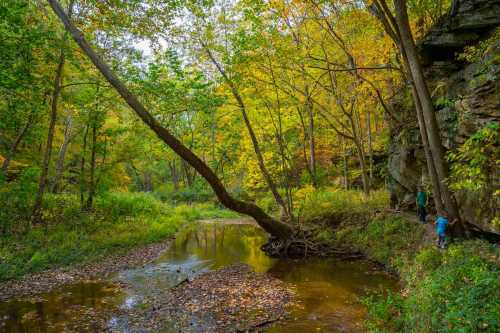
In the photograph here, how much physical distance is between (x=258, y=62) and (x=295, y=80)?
4.03 m

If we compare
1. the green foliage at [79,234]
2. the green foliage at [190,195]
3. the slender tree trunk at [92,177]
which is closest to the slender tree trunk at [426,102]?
the green foliage at [79,234]

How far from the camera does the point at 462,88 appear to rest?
412 inches

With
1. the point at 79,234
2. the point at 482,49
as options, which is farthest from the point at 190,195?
the point at 482,49

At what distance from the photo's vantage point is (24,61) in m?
12.6

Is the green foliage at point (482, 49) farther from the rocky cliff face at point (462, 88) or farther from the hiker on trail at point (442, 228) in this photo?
the hiker on trail at point (442, 228)

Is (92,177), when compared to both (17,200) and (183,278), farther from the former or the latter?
(183,278)

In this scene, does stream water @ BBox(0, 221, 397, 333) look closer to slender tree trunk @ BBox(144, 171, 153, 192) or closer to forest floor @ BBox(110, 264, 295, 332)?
forest floor @ BBox(110, 264, 295, 332)

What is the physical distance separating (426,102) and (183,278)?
33.7 feet

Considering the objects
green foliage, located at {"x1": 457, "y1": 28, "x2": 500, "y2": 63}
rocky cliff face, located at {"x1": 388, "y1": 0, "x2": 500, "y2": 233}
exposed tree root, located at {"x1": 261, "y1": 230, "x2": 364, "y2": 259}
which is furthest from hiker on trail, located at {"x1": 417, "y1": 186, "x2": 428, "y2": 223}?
green foliage, located at {"x1": 457, "y1": 28, "x2": 500, "y2": 63}

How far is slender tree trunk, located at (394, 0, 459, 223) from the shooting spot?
931cm

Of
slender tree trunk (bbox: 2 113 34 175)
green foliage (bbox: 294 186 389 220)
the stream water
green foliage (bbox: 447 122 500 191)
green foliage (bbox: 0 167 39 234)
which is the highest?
slender tree trunk (bbox: 2 113 34 175)

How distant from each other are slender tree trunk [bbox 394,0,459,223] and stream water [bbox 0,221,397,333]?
11.4 ft

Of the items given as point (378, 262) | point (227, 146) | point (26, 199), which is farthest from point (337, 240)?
point (227, 146)

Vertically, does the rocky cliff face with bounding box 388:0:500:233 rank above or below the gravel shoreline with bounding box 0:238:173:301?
above
